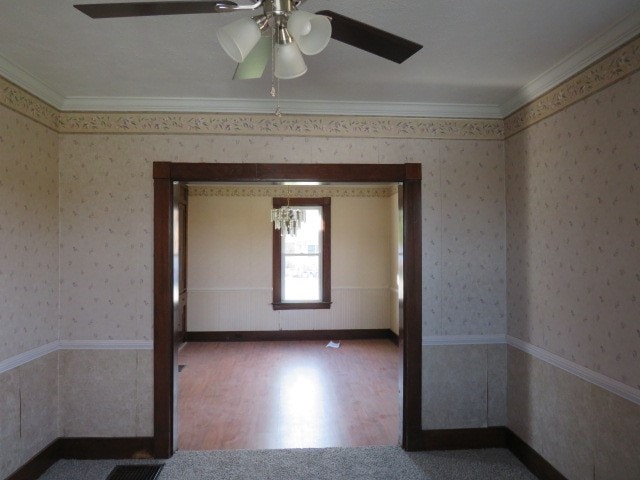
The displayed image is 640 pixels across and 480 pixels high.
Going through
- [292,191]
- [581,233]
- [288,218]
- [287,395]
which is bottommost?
[287,395]

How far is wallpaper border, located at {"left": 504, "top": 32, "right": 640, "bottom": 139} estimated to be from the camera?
2.04 meters

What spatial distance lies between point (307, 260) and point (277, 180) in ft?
12.4

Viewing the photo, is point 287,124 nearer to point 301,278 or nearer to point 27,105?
point 27,105

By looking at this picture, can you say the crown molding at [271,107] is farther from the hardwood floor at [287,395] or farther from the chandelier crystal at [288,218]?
the chandelier crystal at [288,218]

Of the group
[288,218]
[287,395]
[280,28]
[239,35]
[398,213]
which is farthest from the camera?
[288,218]

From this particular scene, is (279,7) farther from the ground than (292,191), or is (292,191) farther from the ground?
(292,191)

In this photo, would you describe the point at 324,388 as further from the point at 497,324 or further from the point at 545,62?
the point at 545,62

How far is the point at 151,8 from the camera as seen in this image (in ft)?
4.08

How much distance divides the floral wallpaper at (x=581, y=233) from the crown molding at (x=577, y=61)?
20cm

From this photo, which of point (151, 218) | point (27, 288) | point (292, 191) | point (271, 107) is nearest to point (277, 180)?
point (271, 107)

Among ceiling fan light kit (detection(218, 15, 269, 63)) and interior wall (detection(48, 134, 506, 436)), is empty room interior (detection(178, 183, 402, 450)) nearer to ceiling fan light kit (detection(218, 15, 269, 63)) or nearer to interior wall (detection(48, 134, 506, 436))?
interior wall (detection(48, 134, 506, 436))

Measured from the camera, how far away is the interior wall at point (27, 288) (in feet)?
8.16

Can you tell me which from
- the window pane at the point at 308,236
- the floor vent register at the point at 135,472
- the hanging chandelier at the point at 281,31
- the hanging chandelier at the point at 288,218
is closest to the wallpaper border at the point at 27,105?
the hanging chandelier at the point at 281,31

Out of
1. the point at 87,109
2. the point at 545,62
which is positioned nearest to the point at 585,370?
the point at 545,62
